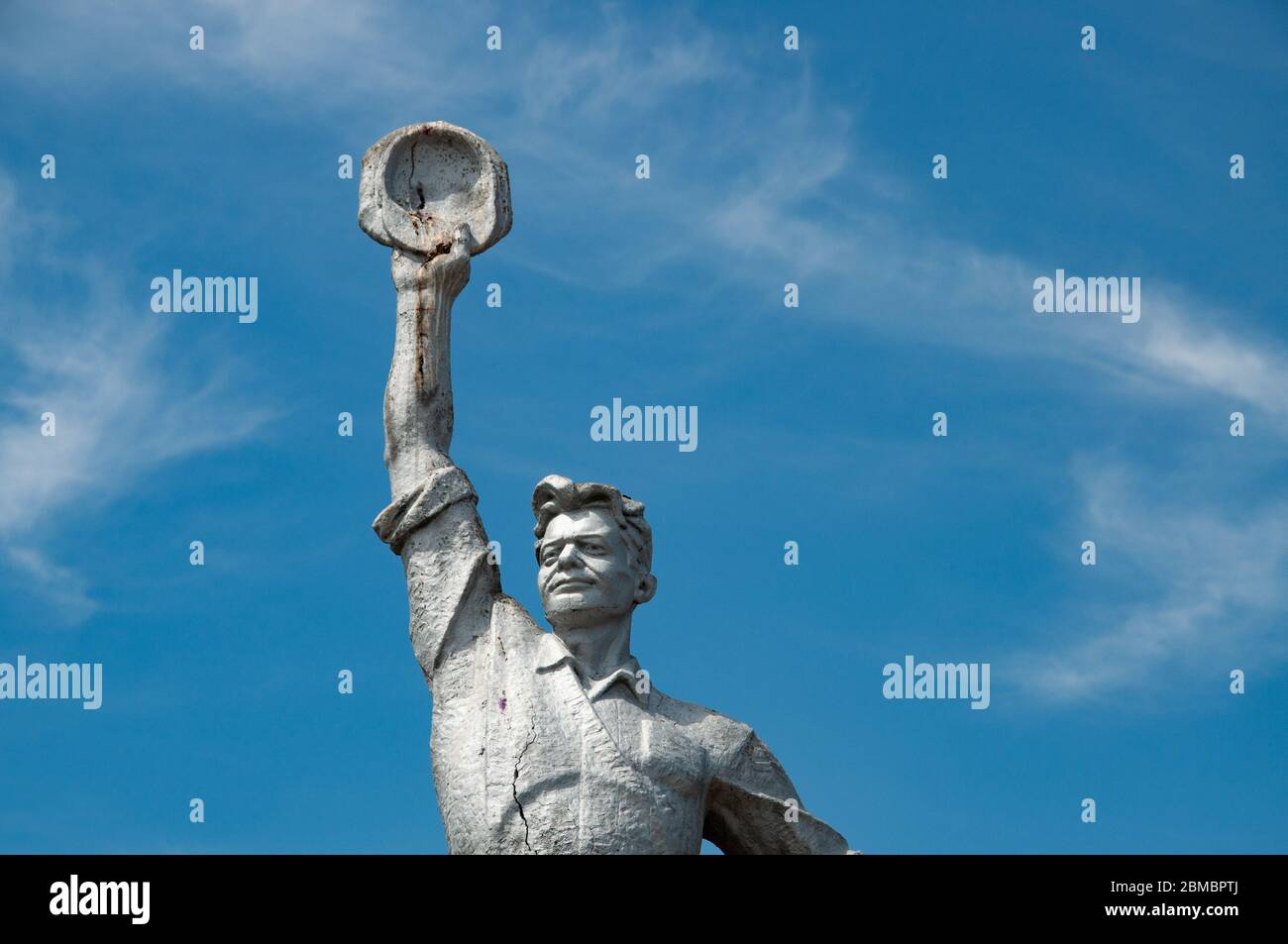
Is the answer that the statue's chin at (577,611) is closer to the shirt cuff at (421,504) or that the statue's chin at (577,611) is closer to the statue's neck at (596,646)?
the statue's neck at (596,646)

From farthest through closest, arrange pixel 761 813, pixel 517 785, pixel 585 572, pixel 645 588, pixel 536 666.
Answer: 1. pixel 645 588
2. pixel 761 813
3. pixel 585 572
4. pixel 536 666
5. pixel 517 785

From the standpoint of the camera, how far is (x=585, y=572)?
62.8 ft

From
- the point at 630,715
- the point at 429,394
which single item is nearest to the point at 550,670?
the point at 630,715

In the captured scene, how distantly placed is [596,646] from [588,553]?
603 millimetres

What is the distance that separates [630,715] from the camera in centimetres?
1894

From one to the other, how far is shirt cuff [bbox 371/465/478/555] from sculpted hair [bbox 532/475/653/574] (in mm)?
485

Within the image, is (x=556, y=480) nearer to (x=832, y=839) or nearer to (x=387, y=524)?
(x=387, y=524)

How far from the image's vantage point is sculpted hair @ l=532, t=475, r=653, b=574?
19297 millimetres

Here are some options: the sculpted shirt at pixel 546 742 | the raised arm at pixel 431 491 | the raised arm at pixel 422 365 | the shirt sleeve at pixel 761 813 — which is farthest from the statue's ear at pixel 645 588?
the raised arm at pixel 422 365

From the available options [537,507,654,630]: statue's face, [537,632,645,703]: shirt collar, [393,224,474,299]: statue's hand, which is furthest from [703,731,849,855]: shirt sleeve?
[393,224,474,299]: statue's hand

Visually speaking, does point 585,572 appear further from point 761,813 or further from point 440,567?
point 761,813

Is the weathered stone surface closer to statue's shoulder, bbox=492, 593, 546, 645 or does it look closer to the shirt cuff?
the shirt cuff

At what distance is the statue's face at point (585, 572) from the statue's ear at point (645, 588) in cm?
6

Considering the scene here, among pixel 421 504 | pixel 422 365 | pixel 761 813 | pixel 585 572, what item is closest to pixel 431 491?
pixel 421 504
